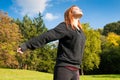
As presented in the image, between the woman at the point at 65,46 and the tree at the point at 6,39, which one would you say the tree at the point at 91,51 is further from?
the woman at the point at 65,46

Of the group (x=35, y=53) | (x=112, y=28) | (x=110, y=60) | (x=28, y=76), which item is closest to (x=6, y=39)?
(x=35, y=53)

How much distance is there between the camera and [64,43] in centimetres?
643

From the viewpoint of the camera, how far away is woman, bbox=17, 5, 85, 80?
20.9ft

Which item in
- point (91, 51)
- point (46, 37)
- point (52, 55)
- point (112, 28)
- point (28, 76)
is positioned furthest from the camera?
point (112, 28)

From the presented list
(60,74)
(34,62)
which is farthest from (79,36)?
(34,62)

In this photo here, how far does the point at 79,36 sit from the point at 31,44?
0.96 m

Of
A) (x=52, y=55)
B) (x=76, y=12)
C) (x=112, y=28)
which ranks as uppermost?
(x=112, y=28)

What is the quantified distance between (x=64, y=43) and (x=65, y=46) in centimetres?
6

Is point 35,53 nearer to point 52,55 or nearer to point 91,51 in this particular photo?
point 52,55

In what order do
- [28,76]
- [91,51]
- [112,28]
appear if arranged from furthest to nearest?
[112,28], [91,51], [28,76]

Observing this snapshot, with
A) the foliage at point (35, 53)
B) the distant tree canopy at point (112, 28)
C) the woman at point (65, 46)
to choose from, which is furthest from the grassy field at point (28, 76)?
the distant tree canopy at point (112, 28)

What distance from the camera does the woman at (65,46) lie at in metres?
6.36

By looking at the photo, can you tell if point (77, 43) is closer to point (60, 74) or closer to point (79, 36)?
point (79, 36)

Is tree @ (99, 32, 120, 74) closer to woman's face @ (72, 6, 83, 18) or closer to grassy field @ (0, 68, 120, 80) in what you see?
grassy field @ (0, 68, 120, 80)
